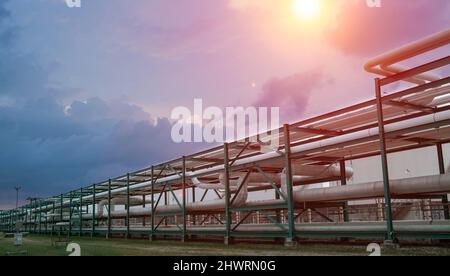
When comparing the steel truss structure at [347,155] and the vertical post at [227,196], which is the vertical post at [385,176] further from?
the vertical post at [227,196]

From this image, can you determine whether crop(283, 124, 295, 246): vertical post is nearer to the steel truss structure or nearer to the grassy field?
the steel truss structure

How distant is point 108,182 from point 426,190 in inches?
1100

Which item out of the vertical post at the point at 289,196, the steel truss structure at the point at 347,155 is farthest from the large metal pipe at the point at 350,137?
the vertical post at the point at 289,196

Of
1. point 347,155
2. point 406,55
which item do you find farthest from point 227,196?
point 406,55

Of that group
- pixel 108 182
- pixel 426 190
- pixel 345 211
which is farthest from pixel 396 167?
pixel 108 182

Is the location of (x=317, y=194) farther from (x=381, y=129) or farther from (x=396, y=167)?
(x=396, y=167)

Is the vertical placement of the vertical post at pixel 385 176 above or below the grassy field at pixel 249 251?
above

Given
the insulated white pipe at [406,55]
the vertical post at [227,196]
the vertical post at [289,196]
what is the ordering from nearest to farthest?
1. the insulated white pipe at [406,55]
2. the vertical post at [289,196]
3. the vertical post at [227,196]

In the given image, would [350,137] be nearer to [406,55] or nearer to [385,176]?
[385,176]

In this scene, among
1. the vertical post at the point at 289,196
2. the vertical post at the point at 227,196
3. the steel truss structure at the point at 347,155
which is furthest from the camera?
the vertical post at the point at 227,196

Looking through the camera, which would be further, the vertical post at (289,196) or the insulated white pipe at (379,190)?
the vertical post at (289,196)
